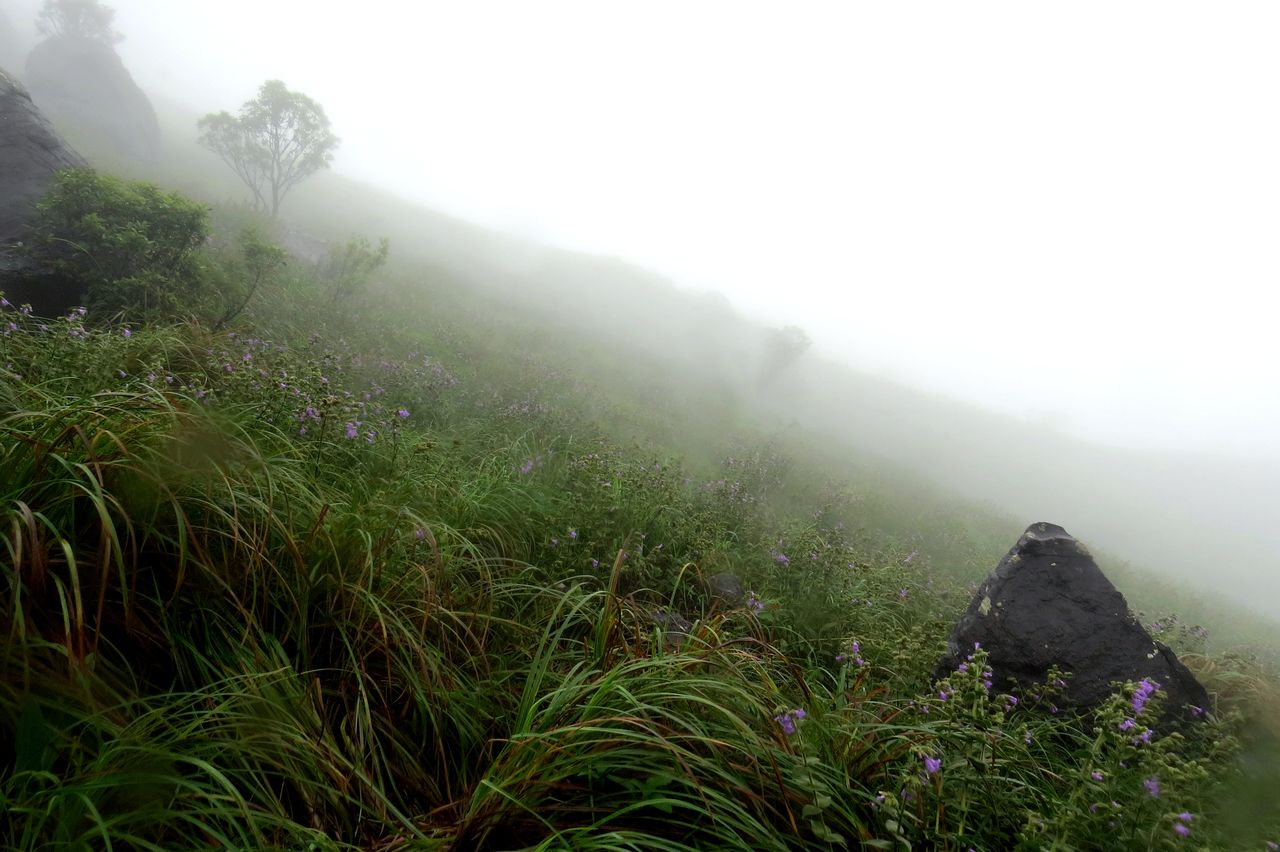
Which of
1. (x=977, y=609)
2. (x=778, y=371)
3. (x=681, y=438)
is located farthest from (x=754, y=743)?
(x=778, y=371)

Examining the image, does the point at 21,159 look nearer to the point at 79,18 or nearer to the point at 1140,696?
the point at 1140,696

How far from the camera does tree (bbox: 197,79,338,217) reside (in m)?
27.8

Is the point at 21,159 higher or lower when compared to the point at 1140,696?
higher

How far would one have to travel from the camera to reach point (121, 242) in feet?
18.3

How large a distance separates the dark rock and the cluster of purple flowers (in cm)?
194

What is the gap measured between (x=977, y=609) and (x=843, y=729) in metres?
2.10

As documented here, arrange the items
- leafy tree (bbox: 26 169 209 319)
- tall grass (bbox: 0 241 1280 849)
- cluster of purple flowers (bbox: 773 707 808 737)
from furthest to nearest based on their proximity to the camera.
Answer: leafy tree (bbox: 26 169 209 319) → cluster of purple flowers (bbox: 773 707 808 737) → tall grass (bbox: 0 241 1280 849)

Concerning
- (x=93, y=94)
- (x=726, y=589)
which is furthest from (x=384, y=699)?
(x=93, y=94)

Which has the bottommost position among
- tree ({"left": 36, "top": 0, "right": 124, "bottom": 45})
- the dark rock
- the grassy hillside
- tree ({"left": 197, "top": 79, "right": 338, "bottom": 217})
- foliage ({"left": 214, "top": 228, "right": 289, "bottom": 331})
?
the dark rock

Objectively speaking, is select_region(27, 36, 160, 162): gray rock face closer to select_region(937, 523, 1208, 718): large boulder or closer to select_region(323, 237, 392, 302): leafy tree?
select_region(323, 237, 392, 302): leafy tree

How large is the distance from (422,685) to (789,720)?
144 centimetres

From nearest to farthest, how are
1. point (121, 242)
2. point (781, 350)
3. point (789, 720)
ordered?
1. point (789, 720)
2. point (121, 242)
3. point (781, 350)

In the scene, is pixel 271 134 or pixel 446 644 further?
pixel 271 134

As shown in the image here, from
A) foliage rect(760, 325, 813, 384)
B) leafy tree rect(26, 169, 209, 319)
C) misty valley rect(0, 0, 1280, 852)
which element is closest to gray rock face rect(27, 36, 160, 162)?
leafy tree rect(26, 169, 209, 319)
